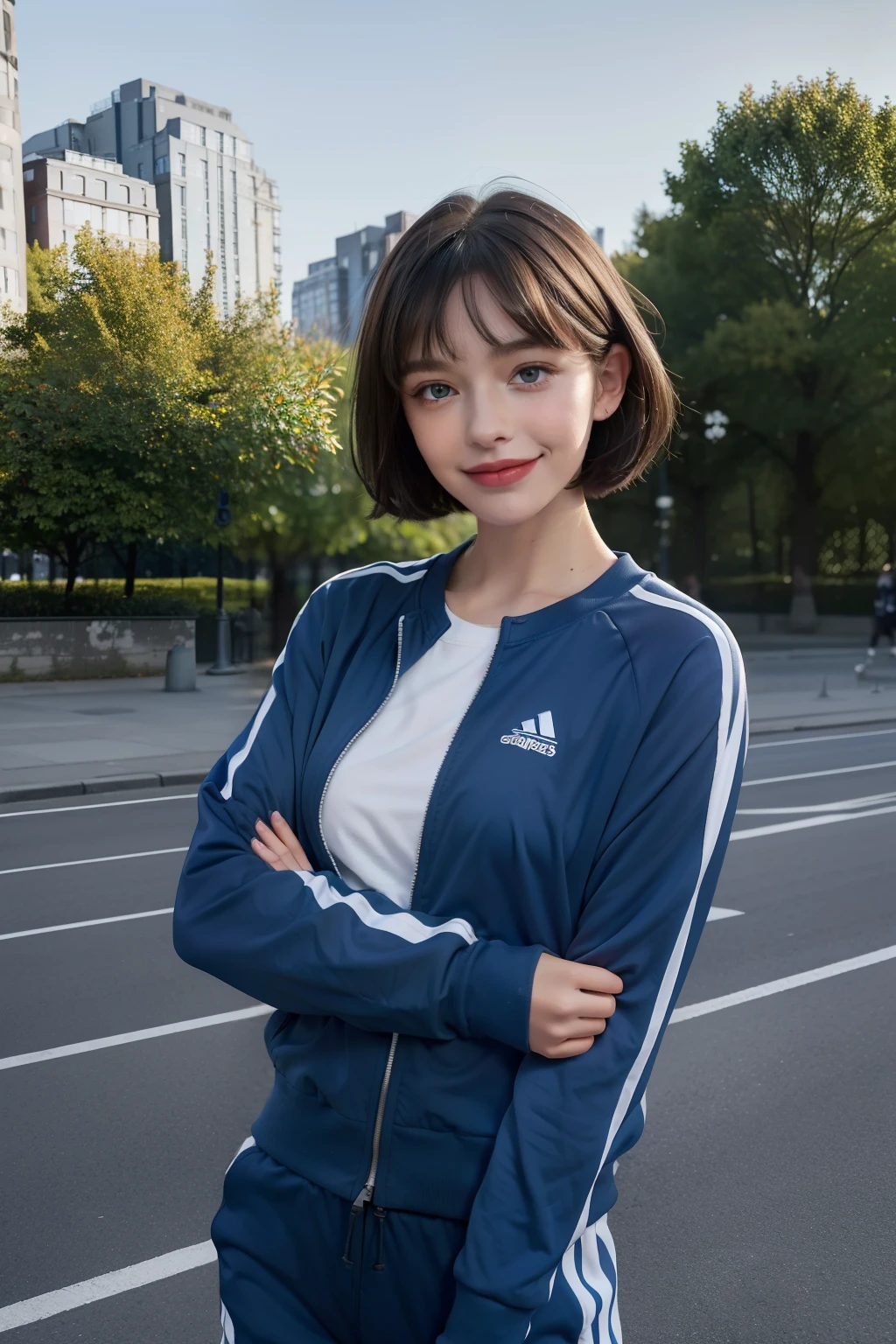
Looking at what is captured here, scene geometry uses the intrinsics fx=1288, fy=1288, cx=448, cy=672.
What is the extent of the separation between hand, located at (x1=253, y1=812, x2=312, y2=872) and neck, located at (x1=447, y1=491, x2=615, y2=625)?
36 centimetres

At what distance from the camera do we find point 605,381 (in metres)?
1.63

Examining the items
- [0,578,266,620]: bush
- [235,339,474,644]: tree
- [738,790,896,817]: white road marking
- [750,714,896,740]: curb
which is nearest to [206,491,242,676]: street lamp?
[235,339,474,644]: tree

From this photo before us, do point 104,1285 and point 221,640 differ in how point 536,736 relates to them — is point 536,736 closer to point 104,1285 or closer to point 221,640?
point 104,1285

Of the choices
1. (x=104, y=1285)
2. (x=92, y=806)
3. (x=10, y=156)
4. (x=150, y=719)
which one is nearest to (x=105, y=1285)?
(x=104, y=1285)

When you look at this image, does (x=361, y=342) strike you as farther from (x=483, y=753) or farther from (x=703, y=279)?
(x=703, y=279)

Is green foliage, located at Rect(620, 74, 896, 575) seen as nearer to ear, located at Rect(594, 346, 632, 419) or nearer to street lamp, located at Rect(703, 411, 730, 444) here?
street lamp, located at Rect(703, 411, 730, 444)

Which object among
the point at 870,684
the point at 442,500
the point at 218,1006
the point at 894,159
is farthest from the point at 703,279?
the point at 442,500

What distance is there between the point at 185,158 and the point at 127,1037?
44.1ft

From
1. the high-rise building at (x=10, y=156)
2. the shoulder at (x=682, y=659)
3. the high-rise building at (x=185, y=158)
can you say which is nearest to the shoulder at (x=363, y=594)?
the shoulder at (x=682, y=659)

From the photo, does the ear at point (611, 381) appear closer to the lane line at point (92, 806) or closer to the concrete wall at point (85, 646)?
the lane line at point (92, 806)

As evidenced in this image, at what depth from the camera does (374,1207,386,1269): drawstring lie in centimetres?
142

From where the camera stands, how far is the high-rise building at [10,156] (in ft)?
68.0

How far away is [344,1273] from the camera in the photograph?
145cm

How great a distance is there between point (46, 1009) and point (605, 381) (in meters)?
4.52
